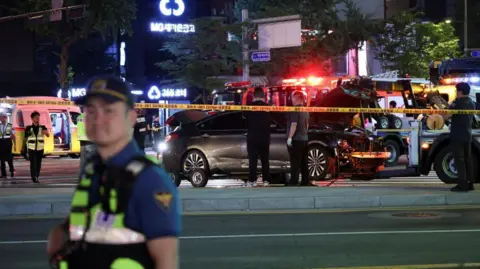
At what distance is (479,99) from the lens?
784 inches

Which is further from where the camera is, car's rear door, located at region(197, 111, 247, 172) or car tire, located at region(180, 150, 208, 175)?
car tire, located at region(180, 150, 208, 175)

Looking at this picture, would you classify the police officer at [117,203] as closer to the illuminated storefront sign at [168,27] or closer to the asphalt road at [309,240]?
the asphalt road at [309,240]

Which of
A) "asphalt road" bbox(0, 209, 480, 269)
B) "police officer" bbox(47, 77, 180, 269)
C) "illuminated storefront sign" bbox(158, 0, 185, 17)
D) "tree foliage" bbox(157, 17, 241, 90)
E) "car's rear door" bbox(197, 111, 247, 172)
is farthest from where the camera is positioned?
"illuminated storefront sign" bbox(158, 0, 185, 17)

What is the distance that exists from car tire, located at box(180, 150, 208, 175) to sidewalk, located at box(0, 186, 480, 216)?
3.03 meters

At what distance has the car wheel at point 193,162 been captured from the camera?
17.5m

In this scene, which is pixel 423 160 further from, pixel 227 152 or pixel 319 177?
pixel 227 152

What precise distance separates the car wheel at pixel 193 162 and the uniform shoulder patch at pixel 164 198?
46.7 feet

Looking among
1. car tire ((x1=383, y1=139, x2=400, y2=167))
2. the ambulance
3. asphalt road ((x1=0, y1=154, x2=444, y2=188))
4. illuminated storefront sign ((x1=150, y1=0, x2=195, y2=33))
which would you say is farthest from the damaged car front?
illuminated storefront sign ((x1=150, y1=0, x2=195, y2=33))

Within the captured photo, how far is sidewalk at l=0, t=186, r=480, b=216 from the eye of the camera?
1334cm

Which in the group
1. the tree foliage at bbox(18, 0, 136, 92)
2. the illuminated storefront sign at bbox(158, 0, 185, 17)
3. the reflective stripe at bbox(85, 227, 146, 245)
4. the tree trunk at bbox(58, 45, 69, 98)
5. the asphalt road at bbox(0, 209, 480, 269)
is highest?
the illuminated storefront sign at bbox(158, 0, 185, 17)

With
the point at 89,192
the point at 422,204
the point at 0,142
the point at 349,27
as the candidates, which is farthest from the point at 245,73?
the point at 89,192

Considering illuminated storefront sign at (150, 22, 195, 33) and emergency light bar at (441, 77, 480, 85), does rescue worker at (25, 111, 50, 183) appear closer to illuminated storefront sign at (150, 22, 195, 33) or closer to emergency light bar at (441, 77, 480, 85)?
emergency light bar at (441, 77, 480, 85)

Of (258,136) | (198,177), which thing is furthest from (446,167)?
(198,177)

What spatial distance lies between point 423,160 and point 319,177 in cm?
212
